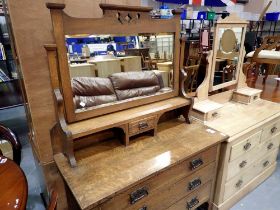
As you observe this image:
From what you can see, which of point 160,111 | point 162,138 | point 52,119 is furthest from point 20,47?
point 162,138

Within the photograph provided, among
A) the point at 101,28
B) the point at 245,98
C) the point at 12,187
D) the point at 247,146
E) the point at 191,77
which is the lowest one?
Result: the point at 247,146

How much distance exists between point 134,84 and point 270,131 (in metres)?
1.24

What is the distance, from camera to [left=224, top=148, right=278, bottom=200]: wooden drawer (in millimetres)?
1549

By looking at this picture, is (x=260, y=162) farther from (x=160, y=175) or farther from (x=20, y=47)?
(x=20, y=47)

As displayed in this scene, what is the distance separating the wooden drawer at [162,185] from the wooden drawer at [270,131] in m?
0.60

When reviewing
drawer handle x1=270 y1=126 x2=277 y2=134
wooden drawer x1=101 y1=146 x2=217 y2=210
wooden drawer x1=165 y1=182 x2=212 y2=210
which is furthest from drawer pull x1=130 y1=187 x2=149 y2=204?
drawer handle x1=270 y1=126 x2=277 y2=134

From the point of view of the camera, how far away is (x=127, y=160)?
1.10 meters

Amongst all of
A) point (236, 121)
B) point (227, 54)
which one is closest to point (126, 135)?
point (236, 121)

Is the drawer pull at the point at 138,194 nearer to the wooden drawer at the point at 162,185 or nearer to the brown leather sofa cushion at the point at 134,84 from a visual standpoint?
the wooden drawer at the point at 162,185

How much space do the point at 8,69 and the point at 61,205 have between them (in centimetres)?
228

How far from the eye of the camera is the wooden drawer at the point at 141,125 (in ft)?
3.85

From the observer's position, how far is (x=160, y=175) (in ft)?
3.52

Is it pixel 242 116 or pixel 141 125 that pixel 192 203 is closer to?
pixel 141 125

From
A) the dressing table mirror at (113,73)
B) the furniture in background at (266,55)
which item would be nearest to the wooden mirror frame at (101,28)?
the dressing table mirror at (113,73)
